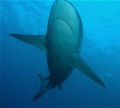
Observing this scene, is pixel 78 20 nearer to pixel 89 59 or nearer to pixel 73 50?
pixel 73 50

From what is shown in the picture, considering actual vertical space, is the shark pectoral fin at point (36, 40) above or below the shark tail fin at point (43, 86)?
above

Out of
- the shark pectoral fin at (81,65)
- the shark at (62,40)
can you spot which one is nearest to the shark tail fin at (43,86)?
the shark at (62,40)

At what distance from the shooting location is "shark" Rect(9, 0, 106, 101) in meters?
2.92

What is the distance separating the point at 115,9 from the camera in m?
13.4

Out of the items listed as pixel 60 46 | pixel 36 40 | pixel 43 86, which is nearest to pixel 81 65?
pixel 60 46

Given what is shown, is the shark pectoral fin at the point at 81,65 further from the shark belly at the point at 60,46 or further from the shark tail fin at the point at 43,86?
the shark tail fin at the point at 43,86

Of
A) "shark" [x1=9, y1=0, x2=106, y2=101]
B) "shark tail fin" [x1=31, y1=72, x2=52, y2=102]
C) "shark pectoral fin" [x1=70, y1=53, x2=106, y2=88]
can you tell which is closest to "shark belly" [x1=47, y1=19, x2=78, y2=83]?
"shark" [x1=9, y1=0, x2=106, y2=101]

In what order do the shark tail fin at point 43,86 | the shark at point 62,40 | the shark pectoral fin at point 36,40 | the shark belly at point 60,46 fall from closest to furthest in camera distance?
the shark at point 62,40 → the shark belly at point 60,46 → the shark pectoral fin at point 36,40 → the shark tail fin at point 43,86

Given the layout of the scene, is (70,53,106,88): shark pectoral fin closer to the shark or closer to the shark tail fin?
the shark

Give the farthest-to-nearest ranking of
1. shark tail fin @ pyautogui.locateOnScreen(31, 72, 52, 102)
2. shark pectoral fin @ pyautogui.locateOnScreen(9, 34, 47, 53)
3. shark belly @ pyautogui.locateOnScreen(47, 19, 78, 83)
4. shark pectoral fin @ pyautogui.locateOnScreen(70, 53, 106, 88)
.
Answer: shark tail fin @ pyautogui.locateOnScreen(31, 72, 52, 102) → shark pectoral fin @ pyautogui.locateOnScreen(9, 34, 47, 53) → shark pectoral fin @ pyautogui.locateOnScreen(70, 53, 106, 88) → shark belly @ pyautogui.locateOnScreen(47, 19, 78, 83)

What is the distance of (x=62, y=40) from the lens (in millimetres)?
3385

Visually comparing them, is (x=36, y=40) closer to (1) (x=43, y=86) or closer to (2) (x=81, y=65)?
(2) (x=81, y=65)

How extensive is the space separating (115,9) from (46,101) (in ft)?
240

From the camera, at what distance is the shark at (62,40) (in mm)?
2922
